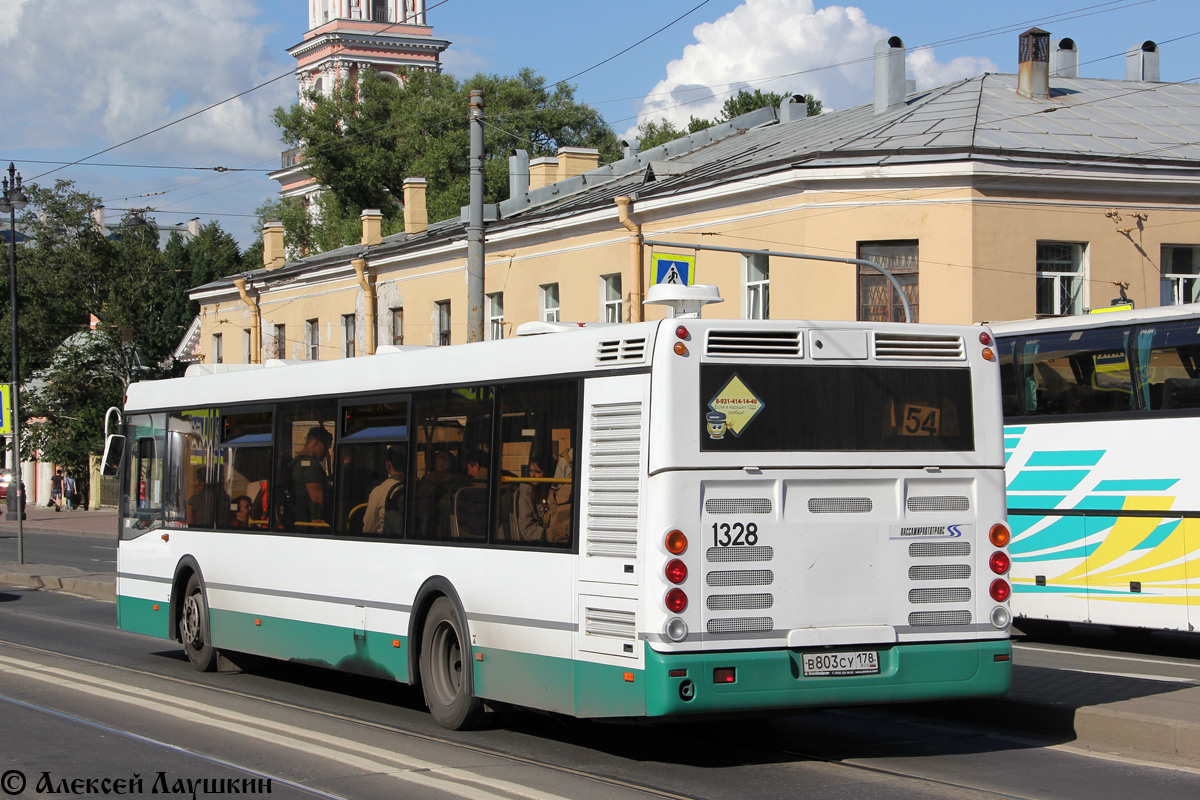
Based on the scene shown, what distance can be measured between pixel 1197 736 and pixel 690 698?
115 inches

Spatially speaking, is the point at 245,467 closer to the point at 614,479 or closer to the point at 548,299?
the point at 614,479

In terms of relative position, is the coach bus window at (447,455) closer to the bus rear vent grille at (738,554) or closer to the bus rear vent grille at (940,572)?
the bus rear vent grille at (738,554)

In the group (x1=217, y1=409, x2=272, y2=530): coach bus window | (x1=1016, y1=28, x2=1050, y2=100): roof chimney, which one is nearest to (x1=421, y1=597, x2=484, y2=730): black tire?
(x1=217, y1=409, x2=272, y2=530): coach bus window

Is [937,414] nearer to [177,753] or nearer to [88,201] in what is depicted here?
[177,753]

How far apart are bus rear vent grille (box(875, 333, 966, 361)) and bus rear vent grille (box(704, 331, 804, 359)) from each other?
1.80 feet

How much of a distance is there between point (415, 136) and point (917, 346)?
5514 centimetres

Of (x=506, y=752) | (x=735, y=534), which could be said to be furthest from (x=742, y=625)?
(x=506, y=752)

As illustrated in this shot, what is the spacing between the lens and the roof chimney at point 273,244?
51.3 meters

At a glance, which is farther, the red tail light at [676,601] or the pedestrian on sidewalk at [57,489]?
the pedestrian on sidewalk at [57,489]

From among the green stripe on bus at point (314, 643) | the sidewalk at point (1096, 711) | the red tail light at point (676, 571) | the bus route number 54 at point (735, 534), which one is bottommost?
the sidewalk at point (1096, 711)

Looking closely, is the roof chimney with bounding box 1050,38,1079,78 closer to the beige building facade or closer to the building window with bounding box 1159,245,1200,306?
the beige building facade

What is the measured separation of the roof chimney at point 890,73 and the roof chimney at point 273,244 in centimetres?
2668

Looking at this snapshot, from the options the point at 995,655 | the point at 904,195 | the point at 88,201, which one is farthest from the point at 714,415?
the point at 88,201

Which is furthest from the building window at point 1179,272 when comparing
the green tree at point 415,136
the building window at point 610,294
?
the green tree at point 415,136
